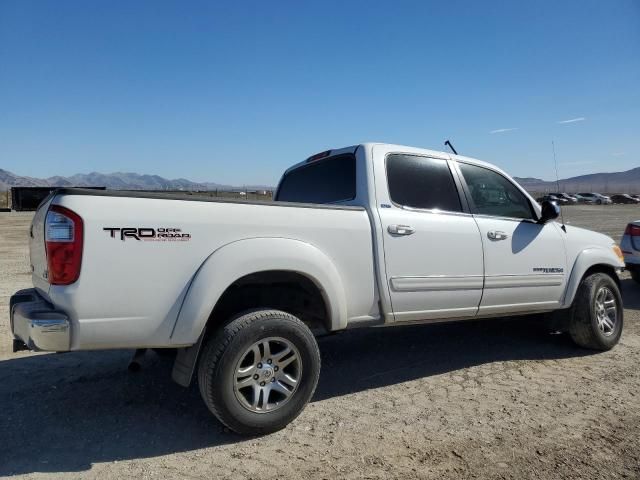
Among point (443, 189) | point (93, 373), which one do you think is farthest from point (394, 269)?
point (93, 373)

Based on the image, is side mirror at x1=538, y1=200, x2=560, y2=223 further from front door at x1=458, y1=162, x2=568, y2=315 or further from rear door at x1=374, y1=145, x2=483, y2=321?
rear door at x1=374, y1=145, x2=483, y2=321

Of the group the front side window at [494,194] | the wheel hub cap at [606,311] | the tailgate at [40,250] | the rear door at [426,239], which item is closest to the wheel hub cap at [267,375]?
the rear door at [426,239]

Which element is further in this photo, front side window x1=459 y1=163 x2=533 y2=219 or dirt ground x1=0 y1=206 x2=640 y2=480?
front side window x1=459 y1=163 x2=533 y2=219

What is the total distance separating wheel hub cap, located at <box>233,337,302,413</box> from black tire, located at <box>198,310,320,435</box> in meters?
0.02

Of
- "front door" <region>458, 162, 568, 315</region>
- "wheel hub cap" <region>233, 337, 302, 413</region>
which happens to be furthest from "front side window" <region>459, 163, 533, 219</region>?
"wheel hub cap" <region>233, 337, 302, 413</region>

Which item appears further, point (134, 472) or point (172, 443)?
point (172, 443)

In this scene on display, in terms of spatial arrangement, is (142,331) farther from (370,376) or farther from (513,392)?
(513,392)

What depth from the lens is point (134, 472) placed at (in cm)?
279

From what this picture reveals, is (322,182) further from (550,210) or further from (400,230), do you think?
(550,210)

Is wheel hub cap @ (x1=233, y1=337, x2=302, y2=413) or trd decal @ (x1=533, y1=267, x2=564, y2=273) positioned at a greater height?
trd decal @ (x1=533, y1=267, x2=564, y2=273)

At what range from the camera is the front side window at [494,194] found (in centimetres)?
449

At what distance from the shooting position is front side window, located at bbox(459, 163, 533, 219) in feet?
14.7

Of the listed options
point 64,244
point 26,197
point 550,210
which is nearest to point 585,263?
point 550,210

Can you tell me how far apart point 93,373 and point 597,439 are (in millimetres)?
3972
